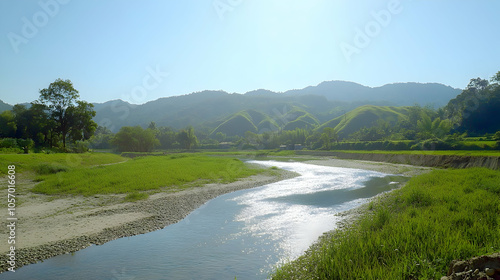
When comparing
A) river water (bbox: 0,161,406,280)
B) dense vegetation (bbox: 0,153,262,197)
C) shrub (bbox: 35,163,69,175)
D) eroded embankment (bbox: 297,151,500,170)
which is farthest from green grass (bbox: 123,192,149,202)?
eroded embankment (bbox: 297,151,500,170)

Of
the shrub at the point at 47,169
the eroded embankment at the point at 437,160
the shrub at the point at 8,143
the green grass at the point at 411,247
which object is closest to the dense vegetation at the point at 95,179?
the shrub at the point at 47,169

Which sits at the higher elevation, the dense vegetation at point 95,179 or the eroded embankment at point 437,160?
the dense vegetation at point 95,179

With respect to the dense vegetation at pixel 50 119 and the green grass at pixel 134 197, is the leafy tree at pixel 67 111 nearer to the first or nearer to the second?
the dense vegetation at pixel 50 119

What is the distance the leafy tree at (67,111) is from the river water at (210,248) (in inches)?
1803

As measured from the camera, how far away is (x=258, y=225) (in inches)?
590

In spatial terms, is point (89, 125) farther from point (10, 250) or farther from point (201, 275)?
point (201, 275)

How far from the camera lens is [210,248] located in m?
11.6

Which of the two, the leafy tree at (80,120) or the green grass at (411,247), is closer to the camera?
the green grass at (411,247)

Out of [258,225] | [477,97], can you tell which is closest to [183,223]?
[258,225]

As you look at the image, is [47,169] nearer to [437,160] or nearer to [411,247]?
[411,247]

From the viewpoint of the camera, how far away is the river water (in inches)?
368

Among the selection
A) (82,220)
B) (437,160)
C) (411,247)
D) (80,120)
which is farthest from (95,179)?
(437,160)

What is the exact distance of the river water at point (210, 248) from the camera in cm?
935

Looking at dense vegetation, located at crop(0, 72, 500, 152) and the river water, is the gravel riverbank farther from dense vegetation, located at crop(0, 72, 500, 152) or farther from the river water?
dense vegetation, located at crop(0, 72, 500, 152)
